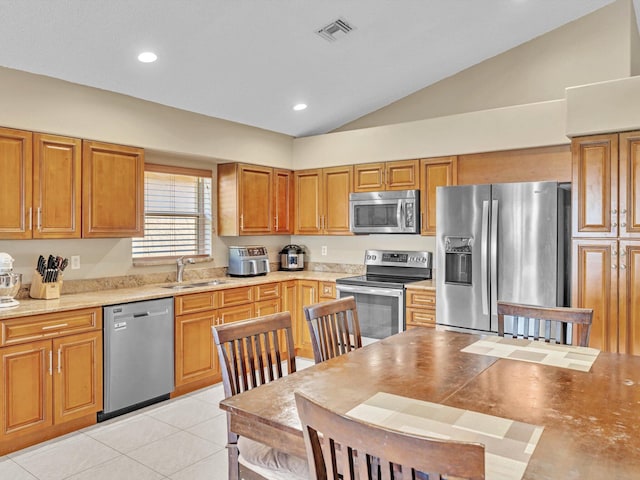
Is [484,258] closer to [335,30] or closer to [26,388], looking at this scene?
[335,30]

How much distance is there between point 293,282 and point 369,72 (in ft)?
7.24

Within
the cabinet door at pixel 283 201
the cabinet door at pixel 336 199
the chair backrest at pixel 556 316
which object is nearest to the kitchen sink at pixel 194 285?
the cabinet door at pixel 283 201

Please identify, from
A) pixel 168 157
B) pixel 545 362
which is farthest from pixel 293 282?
pixel 545 362

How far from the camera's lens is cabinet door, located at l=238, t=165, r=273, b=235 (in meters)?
4.71

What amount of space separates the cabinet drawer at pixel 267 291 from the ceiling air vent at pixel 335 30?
7.63ft

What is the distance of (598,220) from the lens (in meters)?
3.14

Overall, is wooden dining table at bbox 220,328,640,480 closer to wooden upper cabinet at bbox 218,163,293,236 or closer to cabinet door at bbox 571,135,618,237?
cabinet door at bbox 571,135,618,237

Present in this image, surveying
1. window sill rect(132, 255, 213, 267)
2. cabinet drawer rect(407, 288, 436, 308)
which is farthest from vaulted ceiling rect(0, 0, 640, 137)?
cabinet drawer rect(407, 288, 436, 308)

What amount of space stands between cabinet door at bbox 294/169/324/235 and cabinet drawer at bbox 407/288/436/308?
4.68ft

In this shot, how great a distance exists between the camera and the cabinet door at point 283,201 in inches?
200

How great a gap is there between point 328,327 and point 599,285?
6.71 ft

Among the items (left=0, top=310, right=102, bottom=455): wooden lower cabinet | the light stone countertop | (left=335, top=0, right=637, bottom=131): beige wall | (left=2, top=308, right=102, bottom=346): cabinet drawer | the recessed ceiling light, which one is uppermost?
(left=335, top=0, right=637, bottom=131): beige wall

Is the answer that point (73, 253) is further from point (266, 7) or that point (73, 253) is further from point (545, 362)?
point (545, 362)

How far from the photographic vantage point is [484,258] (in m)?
3.52
